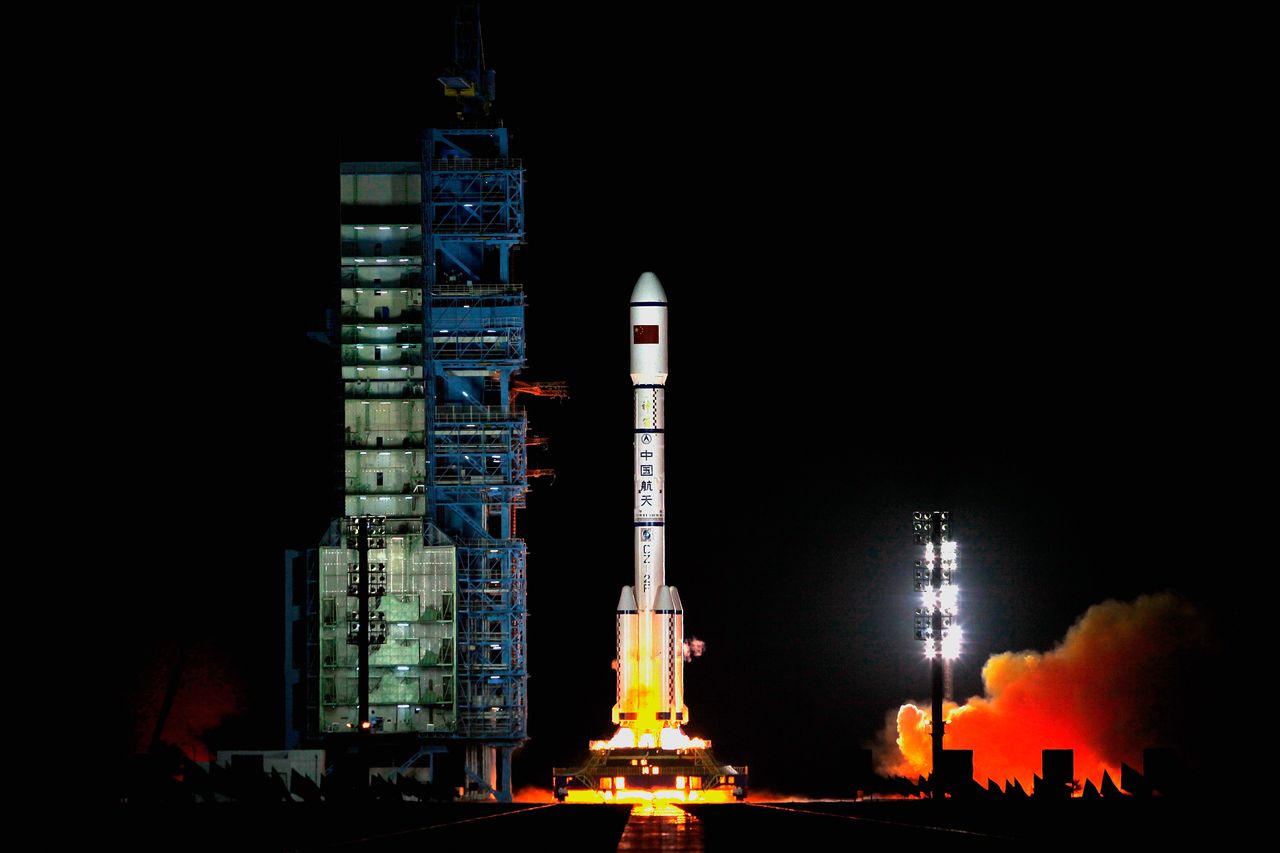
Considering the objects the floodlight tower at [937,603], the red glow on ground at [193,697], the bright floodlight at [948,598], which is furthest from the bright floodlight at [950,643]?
the red glow on ground at [193,697]

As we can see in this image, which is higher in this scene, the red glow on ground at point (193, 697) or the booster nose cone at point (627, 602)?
the booster nose cone at point (627, 602)

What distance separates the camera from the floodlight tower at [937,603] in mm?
58125

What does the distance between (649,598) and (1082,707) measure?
13377 millimetres

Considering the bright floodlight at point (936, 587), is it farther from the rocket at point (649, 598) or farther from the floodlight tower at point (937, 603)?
the rocket at point (649, 598)

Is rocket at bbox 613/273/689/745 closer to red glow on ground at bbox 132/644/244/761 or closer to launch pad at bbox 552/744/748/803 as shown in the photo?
launch pad at bbox 552/744/748/803

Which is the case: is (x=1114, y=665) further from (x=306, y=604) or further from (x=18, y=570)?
(x=18, y=570)

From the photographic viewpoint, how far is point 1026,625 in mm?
81875

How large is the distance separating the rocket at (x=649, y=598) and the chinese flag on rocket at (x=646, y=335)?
25mm

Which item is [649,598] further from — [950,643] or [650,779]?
[950,643]

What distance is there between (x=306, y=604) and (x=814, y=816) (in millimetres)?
25550

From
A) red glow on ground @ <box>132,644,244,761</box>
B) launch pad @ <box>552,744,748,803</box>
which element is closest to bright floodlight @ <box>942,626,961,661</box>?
launch pad @ <box>552,744,748,803</box>

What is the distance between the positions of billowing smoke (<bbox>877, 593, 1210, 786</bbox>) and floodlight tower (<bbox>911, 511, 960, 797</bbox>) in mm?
14455

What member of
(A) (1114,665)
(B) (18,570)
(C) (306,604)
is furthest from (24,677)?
(A) (1114,665)

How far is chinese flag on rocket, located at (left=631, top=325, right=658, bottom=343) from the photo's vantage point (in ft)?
238
